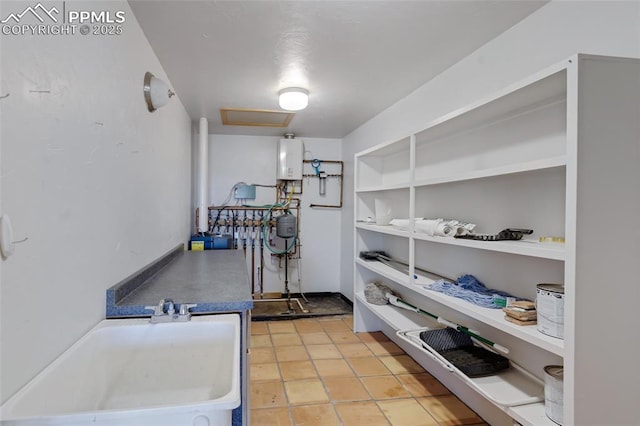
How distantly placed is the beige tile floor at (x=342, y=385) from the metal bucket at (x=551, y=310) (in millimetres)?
1057

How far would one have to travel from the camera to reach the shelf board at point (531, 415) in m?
1.34

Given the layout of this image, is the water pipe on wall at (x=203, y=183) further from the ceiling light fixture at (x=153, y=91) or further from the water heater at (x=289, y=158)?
the ceiling light fixture at (x=153, y=91)

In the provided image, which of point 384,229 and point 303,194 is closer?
point 384,229

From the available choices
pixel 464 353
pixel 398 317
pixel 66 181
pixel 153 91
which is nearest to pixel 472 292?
pixel 464 353

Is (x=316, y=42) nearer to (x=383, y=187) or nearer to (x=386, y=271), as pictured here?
(x=383, y=187)

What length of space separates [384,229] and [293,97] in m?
1.27

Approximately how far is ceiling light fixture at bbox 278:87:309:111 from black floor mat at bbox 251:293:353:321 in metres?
2.17

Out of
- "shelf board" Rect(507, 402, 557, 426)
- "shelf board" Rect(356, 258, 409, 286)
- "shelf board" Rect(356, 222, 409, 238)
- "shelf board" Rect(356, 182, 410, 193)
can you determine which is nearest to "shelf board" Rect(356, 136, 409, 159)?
"shelf board" Rect(356, 182, 410, 193)

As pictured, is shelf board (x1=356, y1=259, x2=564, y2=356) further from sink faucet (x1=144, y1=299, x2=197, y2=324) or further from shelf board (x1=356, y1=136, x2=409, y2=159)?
sink faucet (x1=144, y1=299, x2=197, y2=324)

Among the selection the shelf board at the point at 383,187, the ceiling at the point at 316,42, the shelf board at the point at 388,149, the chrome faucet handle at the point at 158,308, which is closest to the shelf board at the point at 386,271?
the shelf board at the point at 383,187

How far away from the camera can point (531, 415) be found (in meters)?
1.38

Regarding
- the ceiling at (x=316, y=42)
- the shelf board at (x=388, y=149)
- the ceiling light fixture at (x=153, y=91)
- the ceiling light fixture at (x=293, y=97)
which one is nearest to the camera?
the ceiling at (x=316, y=42)

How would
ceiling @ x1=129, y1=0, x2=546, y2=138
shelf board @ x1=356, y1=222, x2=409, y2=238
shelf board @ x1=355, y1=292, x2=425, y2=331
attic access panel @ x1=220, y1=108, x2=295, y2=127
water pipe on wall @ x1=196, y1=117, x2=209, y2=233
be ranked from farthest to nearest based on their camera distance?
water pipe on wall @ x1=196, y1=117, x2=209, y2=233
attic access panel @ x1=220, y1=108, x2=295, y2=127
shelf board @ x1=355, y1=292, x2=425, y2=331
shelf board @ x1=356, y1=222, x2=409, y2=238
ceiling @ x1=129, y1=0, x2=546, y2=138

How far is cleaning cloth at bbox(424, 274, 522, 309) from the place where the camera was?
174 centimetres
